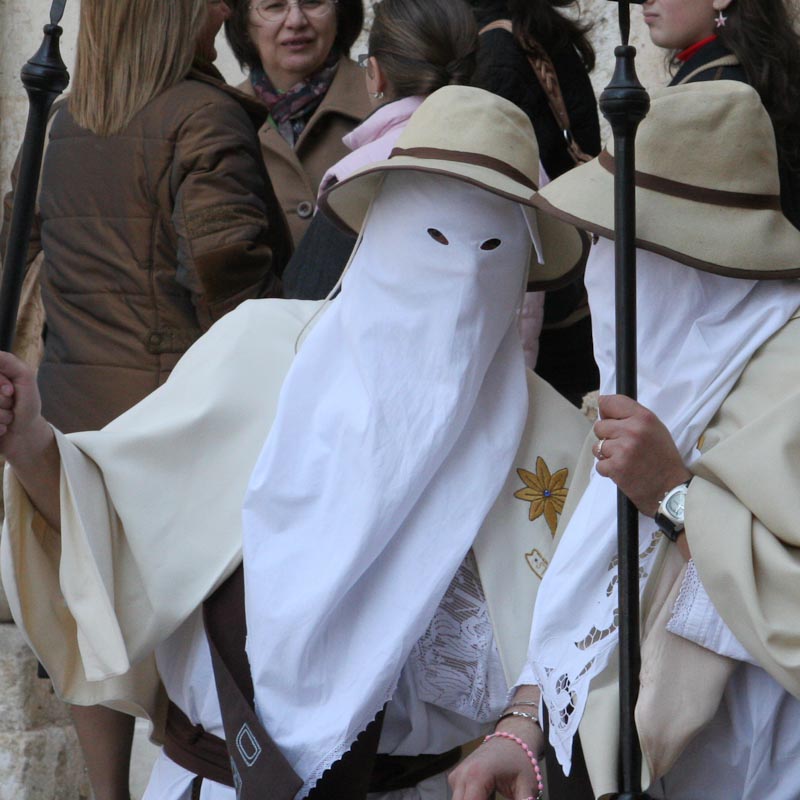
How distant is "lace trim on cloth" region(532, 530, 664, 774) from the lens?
2369 millimetres

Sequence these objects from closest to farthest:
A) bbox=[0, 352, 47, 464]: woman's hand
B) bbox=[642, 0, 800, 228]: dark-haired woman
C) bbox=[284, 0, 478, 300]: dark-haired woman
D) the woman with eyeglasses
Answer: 1. bbox=[0, 352, 47, 464]: woman's hand
2. bbox=[642, 0, 800, 228]: dark-haired woman
3. bbox=[284, 0, 478, 300]: dark-haired woman
4. the woman with eyeglasses

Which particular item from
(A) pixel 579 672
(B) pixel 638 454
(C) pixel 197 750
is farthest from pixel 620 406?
(C) pixel 197 750

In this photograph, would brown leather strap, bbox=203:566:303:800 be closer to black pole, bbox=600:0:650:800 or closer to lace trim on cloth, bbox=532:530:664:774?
lace trim on cloth, bbox=532:530:664:774

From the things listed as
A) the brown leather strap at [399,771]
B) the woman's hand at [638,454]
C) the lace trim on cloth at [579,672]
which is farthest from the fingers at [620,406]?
the brown leather strap at [399,771]

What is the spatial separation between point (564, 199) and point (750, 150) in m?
0.30

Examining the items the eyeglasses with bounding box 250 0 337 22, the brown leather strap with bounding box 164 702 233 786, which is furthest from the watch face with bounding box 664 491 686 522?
the eyeglasses with bounding box 250 0 337 22

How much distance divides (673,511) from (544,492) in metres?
0.58

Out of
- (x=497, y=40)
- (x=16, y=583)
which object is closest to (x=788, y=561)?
(x=16, y=583)

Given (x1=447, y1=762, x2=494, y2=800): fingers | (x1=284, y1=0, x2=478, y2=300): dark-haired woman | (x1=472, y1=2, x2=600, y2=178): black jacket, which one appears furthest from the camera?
(x1=472, y1=2, x2=600, y2=178): black jacket

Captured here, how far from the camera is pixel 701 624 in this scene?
2.25 metres

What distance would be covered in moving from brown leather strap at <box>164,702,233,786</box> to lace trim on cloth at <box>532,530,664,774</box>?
0.67m

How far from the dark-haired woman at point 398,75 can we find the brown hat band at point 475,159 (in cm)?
66

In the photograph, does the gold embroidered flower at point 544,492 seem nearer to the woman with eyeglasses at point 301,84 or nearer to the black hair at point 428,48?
the black hair at point 428,48

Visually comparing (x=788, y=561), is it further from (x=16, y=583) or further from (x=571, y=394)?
→ (x=571, y=394)
